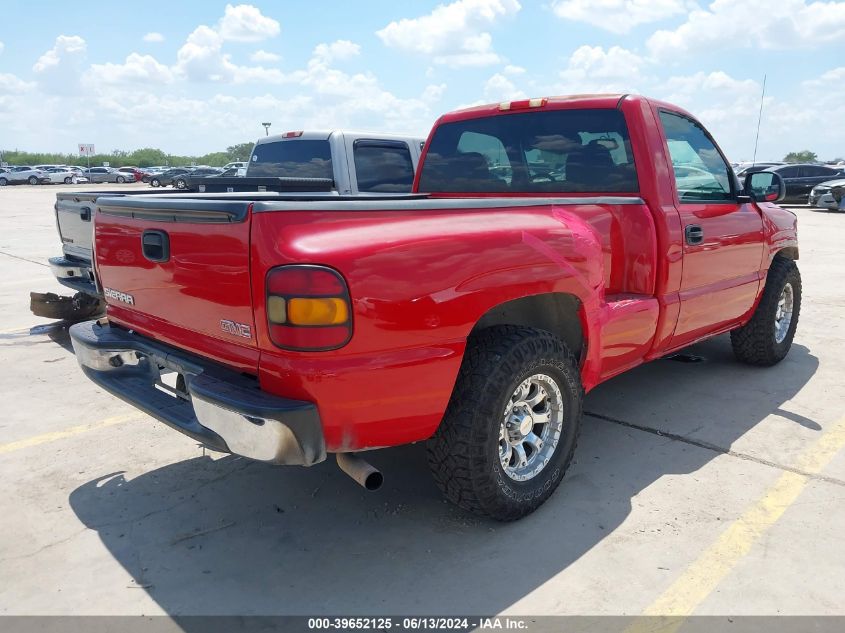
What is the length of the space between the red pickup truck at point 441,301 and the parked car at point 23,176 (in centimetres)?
5496

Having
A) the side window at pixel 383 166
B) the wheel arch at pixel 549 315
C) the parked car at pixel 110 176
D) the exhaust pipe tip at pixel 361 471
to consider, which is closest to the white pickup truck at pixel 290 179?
the side window at pixel 383 166

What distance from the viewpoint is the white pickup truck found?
19.7 feet

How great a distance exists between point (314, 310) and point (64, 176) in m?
58.0

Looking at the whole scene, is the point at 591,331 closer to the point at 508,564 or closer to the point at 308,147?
the point at 508,564

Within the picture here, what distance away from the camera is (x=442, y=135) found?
15.4ft

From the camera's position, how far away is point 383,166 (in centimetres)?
715

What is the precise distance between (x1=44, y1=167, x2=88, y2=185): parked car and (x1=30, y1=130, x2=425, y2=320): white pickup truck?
168 ft

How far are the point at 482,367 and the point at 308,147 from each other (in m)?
4.97

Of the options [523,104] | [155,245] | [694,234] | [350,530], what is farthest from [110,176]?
[350,530]

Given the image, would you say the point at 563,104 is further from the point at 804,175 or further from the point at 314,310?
the point at 804,175

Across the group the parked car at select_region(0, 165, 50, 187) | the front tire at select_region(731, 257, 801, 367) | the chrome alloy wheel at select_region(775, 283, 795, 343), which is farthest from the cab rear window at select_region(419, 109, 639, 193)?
the parked car at select_region(0, 165, 50, 187)

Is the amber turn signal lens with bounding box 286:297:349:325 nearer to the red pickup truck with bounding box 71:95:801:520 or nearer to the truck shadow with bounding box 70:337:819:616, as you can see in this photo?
the red pickup truck with bounding box 71:95:801:520

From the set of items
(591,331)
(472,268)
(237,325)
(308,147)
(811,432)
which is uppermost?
(308,147)

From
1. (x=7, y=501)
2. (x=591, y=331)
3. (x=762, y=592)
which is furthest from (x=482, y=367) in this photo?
(x=7, y=501)
